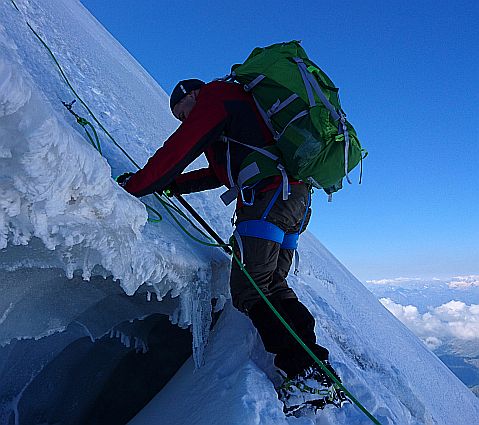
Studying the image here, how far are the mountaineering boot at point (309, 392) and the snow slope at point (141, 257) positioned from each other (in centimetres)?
7

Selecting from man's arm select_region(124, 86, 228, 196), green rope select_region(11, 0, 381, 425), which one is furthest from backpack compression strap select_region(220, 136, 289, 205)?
green rope select_region(11, 0, 381, 425)

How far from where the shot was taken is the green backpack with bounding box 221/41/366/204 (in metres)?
2.16

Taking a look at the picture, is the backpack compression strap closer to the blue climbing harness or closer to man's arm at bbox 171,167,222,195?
the blue climbing harness

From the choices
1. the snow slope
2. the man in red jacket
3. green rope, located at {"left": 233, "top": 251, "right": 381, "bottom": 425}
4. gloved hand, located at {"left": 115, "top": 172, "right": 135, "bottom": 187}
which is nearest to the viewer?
the snow slope

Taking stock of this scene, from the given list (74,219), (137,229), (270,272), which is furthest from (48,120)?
(270,272)

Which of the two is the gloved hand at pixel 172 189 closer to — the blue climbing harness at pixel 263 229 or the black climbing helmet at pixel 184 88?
the black climbing helmet at pixel 184 88

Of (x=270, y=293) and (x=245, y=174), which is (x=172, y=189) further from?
(x=270, y=293)

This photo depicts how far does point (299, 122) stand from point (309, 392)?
4.04 feet

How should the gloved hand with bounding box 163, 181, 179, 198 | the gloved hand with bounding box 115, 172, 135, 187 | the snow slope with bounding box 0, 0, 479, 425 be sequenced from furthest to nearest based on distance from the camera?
the gloved hand with bounding box 163, 181, 179, 198 → the gloved hand with bounding box 115, 172, 135, 187 → the snow slope with bounding box 0, 0, 479, 425

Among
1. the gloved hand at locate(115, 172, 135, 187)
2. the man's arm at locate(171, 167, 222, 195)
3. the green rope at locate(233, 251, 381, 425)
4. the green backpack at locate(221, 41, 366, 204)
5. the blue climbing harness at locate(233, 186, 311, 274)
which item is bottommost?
the gloved hand at locate(115, 172, 135, 187)

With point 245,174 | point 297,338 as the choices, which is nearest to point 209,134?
point 245,174

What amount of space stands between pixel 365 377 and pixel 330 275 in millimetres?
2140

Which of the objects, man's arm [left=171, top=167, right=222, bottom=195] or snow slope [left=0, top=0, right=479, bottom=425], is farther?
man's arm [left=171, top=167, right=222, bottom=195]

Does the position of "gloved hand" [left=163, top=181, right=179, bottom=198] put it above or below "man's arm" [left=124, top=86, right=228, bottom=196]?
below
